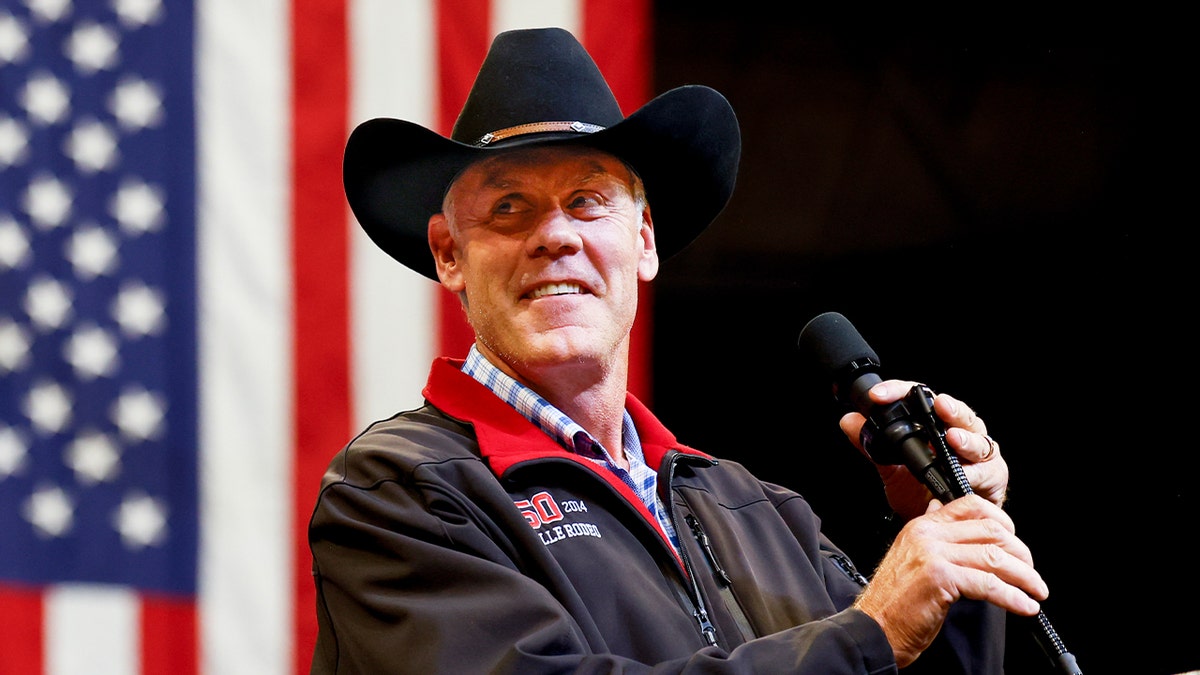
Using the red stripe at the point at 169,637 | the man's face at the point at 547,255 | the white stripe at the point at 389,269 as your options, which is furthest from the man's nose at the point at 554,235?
the red stripe at the point at 169,637

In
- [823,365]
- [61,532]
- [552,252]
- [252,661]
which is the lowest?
[252,661]

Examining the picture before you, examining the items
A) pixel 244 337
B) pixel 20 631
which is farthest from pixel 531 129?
pixel 20 631

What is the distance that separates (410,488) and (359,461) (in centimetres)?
9

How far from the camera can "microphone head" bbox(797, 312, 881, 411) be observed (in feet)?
4.67

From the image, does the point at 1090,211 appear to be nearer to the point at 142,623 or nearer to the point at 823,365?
the point at 823,365

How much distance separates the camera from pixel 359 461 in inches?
56.6

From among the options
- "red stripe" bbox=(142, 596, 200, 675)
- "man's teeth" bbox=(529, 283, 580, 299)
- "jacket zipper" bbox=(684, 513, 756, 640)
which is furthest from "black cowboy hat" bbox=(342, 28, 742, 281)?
"red stripe" bbox=(142, 596, 200, 675)

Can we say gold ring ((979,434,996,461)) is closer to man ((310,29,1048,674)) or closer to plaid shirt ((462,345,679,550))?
man ((310,29,1048,674))

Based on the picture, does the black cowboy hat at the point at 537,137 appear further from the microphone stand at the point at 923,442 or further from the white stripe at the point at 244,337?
the microphone stand at the point at 923,442

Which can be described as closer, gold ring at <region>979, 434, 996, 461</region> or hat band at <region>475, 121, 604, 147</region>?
gold ring at <region>979, 434, 996, 461</region>

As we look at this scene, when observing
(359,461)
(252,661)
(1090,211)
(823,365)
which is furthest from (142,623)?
(1090,211)

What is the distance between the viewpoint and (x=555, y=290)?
168cm

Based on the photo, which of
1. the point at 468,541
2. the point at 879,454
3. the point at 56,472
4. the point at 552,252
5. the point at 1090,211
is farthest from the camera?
the point at 1090,211

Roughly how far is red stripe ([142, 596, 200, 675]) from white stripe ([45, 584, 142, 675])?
0.6 inches
